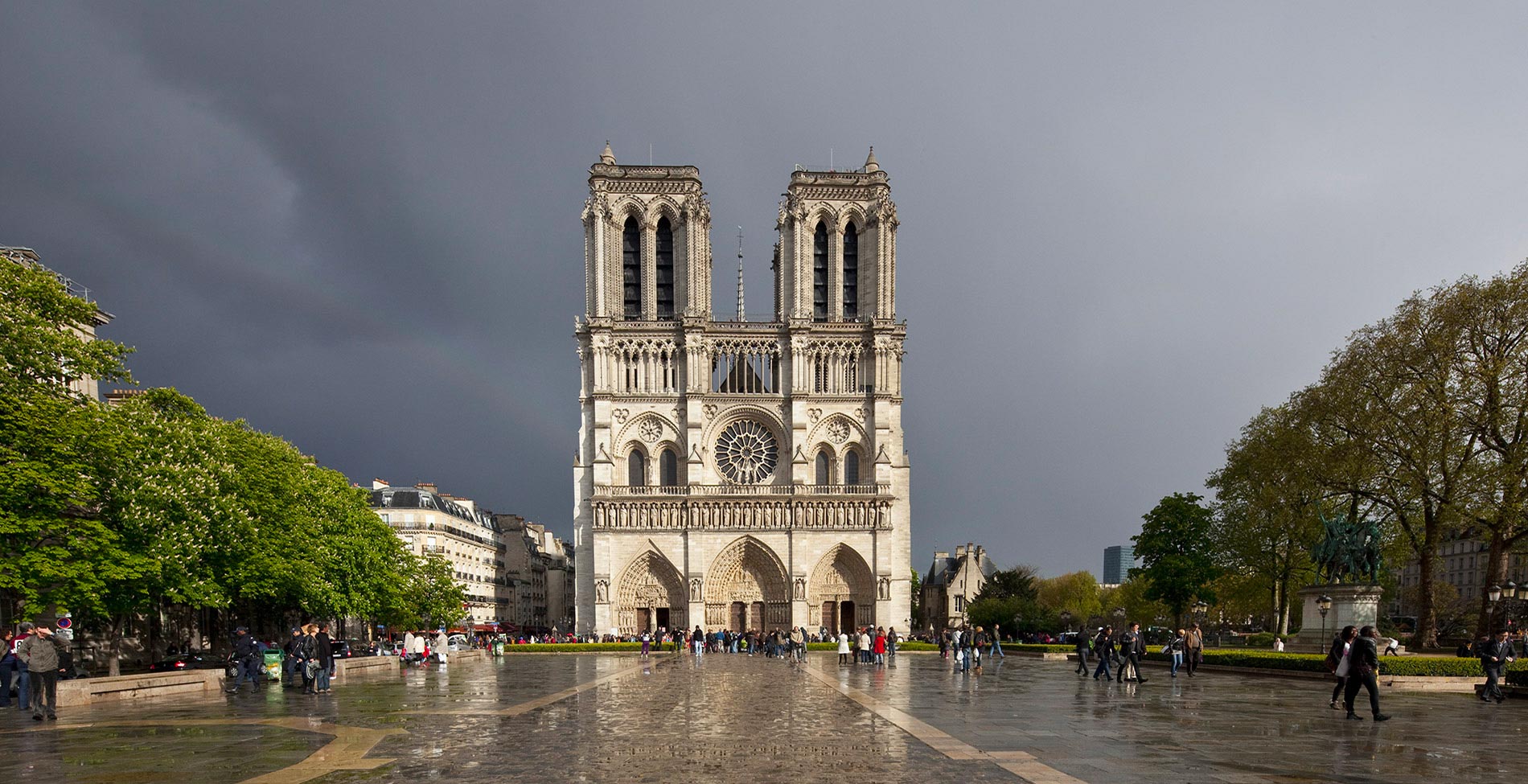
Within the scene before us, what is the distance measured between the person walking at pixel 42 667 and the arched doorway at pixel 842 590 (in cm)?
4814

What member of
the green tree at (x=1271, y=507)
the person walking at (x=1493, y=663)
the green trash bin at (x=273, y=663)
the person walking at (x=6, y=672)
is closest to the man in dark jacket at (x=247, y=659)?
the green trash bin at (x=273, y=663)

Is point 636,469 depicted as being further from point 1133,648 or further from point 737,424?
point 1133,648

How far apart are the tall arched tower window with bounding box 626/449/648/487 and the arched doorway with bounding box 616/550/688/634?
16.1 feet

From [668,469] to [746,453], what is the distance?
16.2 ft

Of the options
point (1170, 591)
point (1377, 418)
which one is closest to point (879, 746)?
point (1377, 418)

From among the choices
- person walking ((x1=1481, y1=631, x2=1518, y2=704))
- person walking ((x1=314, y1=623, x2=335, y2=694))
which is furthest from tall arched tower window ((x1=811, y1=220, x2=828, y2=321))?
person walking ((x1=1481, y1=631, x2=1518, y2=704))

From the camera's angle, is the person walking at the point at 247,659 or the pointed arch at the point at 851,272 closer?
the person walking at the point at 247,659

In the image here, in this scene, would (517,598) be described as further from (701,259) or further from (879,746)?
(879,746)

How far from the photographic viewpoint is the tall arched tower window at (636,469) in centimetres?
6334

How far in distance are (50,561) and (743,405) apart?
4366 cm

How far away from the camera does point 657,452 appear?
6284 centimetres

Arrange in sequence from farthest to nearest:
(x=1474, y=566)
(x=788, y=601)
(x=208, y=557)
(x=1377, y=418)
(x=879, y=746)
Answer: (x=1474, y=566), (x=788, y=601), (x=1377, y=418), (x=208, y=557), (x=879, y=746)

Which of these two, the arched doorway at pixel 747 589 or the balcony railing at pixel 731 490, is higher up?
the balcony railing at pixel 731 490

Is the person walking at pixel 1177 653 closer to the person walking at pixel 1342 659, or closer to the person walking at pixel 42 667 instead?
the person walking at pixel 1342 659
